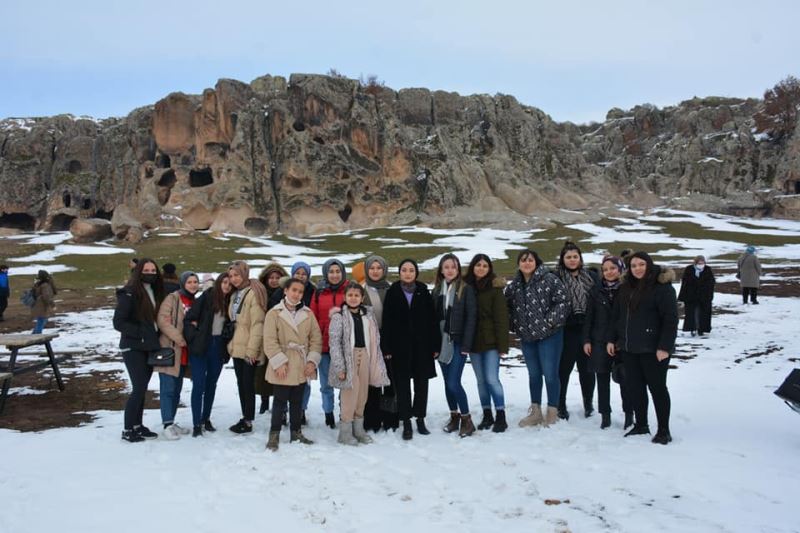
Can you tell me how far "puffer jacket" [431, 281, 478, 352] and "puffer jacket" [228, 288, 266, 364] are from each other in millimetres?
2325

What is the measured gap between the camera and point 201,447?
20.8ft

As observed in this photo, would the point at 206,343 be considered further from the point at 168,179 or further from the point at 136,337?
the point at 168,179

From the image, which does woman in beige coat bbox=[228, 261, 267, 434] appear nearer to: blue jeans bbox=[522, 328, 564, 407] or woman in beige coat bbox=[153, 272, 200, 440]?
woman in beige coat bbox=[153, 272, 200, 440]

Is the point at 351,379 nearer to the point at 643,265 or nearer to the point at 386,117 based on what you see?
the point at 643,265

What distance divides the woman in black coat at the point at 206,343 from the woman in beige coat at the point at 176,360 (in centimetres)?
10

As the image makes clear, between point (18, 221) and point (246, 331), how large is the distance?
235 ft

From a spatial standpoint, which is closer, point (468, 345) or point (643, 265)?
point (643, 265)

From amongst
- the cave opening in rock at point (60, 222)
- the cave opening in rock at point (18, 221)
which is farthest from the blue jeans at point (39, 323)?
the cave opening in rock at point (18, 221)

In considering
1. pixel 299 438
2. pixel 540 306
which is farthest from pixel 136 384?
pixel 540 306

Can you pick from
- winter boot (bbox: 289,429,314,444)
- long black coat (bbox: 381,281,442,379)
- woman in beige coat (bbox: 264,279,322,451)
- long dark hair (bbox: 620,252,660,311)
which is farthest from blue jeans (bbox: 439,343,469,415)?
long dark hair (bbox: 620,252,660,311)

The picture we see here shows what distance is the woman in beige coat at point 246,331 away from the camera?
676 cm

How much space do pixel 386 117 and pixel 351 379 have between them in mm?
54762

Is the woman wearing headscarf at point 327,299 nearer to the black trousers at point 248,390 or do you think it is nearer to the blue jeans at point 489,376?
the black trousers at point 248,390

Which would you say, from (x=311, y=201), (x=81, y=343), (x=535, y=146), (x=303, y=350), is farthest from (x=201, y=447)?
(x=535, y=146)
